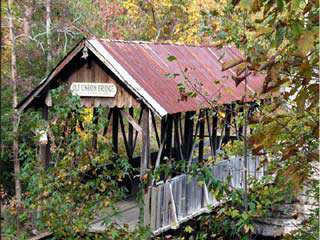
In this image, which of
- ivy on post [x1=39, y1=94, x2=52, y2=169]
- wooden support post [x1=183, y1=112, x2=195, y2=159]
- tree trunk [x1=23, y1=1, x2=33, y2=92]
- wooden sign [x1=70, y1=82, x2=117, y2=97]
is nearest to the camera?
wooden sign [x1=70, y1=82, x2=117, y2=97]

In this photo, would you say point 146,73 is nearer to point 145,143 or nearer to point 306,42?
point 145,143

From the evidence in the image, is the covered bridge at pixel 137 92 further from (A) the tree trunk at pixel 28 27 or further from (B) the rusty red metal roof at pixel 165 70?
(A) the tree trunk at pixel 28 27

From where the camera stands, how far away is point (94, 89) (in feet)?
37.2

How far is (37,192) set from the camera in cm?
772

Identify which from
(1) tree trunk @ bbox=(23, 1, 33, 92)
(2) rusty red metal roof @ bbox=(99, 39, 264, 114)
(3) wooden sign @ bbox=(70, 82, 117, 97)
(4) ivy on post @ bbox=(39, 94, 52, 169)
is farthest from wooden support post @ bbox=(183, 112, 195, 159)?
(1) tree trunk @ bbox=(23, 1, 33, 92)

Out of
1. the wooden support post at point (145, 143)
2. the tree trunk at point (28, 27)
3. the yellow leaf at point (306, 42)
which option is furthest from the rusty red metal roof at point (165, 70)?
the tree trunk at point (28, 27)

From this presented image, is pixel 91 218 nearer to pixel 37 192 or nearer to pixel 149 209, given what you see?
pixel 37 192

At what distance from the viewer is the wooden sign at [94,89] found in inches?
441

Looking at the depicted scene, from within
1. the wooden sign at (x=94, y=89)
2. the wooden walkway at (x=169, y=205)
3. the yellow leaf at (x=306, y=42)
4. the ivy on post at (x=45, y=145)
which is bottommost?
the wooden walkway at (x=169, y=205)

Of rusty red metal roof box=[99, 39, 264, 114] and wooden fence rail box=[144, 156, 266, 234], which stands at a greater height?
rusty red metal roof box=[99, 39, 264, 114]

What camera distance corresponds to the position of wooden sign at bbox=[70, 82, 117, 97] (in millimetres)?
11195

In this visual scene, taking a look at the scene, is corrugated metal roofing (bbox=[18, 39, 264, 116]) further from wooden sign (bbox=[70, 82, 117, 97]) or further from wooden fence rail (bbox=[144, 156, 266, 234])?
wooden fence rail (bbox=[144, 156, 266, 234])

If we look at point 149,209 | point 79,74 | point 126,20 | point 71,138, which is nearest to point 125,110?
point 79,74

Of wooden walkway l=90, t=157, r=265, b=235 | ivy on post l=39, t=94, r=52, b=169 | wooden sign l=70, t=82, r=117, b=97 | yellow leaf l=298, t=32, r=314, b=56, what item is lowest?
wooden walkway l=90, t=157, r=265, b=235
